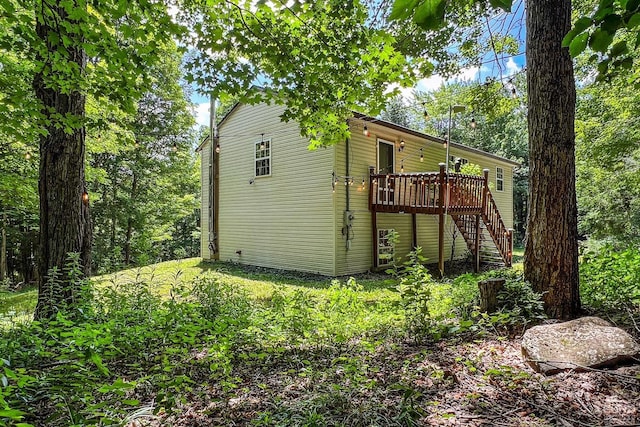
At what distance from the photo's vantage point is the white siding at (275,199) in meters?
10.0

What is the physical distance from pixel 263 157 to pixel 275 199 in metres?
1.60

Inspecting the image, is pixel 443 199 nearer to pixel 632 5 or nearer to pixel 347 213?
pixel 347 213

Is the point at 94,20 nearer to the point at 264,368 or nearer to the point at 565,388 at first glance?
the point at 264,368

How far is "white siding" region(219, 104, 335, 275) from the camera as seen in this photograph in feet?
32.9

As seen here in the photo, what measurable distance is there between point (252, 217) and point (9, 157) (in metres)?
6.51

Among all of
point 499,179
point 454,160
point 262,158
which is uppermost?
point 454,160

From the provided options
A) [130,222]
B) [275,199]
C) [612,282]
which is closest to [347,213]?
[275,199]

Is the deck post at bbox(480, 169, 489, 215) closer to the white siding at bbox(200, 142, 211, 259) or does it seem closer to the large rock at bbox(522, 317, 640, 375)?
the large rock at bbox(522, 317, 640, 375)

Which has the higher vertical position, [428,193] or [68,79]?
[68,79]

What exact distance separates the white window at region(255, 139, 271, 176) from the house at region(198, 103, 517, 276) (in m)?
0.03

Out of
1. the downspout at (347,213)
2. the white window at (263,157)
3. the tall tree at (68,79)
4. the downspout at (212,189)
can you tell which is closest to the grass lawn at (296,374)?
the tall tree at (68,79)

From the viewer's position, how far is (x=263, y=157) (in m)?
11.8

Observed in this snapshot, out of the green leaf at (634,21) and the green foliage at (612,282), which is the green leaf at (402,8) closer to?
the green leaf at (634,21)

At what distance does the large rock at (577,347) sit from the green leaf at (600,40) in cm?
217
